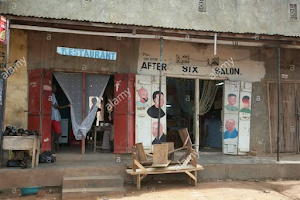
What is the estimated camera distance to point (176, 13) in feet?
33.1

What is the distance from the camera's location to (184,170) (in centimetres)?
734

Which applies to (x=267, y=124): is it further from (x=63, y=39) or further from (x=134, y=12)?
(x=63, y=39)

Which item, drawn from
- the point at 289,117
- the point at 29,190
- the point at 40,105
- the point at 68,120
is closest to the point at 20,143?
the point at 29,190

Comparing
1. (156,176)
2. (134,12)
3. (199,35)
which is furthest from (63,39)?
(156,176)

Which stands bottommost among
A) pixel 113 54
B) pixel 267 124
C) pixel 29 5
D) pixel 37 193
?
pixel 37 193

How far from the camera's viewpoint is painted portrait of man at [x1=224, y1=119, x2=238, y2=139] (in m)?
9.86

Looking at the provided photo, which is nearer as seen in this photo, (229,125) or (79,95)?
(79,95)

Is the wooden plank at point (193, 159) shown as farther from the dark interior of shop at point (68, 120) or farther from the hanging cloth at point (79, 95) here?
the dark interior of shop at point (68, 120)

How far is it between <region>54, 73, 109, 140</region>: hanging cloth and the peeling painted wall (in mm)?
1798

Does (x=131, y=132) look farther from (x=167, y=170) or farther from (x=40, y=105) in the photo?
(x=40, y=105)

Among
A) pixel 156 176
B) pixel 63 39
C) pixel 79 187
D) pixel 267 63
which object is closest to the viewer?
pixel 79 187

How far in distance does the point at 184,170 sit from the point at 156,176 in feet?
3.04

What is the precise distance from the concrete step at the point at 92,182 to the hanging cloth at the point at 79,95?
177cm

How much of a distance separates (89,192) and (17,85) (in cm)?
361
